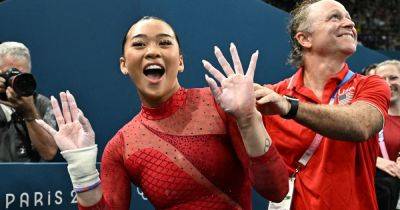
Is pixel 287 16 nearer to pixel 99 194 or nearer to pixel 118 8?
pixel 118 8

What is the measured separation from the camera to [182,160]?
2.23m

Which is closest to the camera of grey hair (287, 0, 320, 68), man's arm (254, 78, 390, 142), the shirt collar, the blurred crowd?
man's arm (254, 78, 390, 142)

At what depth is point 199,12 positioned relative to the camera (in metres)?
5.15

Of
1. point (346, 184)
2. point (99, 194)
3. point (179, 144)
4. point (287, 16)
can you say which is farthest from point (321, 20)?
point (287, 16)

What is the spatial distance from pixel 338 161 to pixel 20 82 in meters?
1.91

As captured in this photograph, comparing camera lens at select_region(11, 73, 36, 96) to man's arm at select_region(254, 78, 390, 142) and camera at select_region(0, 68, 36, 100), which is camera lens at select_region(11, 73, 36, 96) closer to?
camera at select_region(0, 68, 36, 100)

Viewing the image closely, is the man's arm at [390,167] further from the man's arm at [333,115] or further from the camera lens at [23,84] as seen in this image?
the camera lens at [23,84]

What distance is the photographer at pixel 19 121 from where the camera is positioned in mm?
3578

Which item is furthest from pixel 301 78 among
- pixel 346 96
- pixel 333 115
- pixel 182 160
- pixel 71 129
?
pixel 71 129

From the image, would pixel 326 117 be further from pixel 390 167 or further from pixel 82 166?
pixel 390 167

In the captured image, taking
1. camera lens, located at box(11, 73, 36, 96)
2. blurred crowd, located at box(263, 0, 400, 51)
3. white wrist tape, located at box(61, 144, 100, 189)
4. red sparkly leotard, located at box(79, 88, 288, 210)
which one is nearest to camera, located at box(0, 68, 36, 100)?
camera lens, located at box(11, 73, 36, 96)

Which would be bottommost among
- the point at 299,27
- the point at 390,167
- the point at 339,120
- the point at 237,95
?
the point at 390,167

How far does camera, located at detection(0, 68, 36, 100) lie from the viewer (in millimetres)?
3461

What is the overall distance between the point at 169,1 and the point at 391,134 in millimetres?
2046
